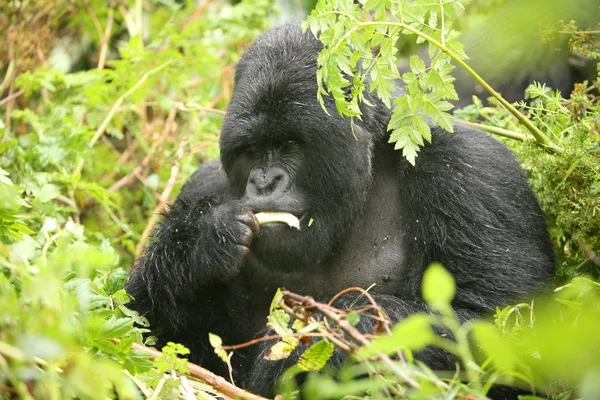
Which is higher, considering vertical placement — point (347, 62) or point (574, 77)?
point (347, 62)

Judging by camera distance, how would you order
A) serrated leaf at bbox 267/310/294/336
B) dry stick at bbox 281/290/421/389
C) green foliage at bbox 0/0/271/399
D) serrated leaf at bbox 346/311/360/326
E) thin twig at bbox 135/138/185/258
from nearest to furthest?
dry stick at bbox 281/290/421/389 → serrated leaf at bbox 346/311/360/326 → green foliage at bbox 0/0/271/399 → serrated leaf at bbox 267/310/294/336 → thin twig at bbox 135/138/185/258

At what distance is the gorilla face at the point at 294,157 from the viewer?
3107 millimetres

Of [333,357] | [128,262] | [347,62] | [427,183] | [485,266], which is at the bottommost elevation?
[128,262]

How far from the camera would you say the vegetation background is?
66.8 inches

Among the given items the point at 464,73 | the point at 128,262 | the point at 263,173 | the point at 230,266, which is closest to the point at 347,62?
the point at 263,173

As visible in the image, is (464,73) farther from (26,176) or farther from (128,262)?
(26,176)

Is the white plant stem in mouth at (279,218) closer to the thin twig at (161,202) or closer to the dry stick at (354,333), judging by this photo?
the dry stick at (354,333)

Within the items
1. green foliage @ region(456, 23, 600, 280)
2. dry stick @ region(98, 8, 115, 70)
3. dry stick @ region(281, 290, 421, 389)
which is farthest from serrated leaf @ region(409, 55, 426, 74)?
dry stick @ region(98, 8, 115, 70)

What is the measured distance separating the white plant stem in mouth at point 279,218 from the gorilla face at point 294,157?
0.07 ft

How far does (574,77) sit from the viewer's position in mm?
4902

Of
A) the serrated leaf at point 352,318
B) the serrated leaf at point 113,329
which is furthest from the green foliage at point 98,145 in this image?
the serrated leaf at point 352,318

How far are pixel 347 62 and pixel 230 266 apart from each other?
3.17 feet

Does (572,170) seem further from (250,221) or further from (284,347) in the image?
(284,347)

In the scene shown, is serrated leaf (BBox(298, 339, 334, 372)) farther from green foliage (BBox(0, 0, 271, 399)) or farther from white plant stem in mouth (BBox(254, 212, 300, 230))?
white plant stem in mouth (BBox(254, 212, 300, 230))
